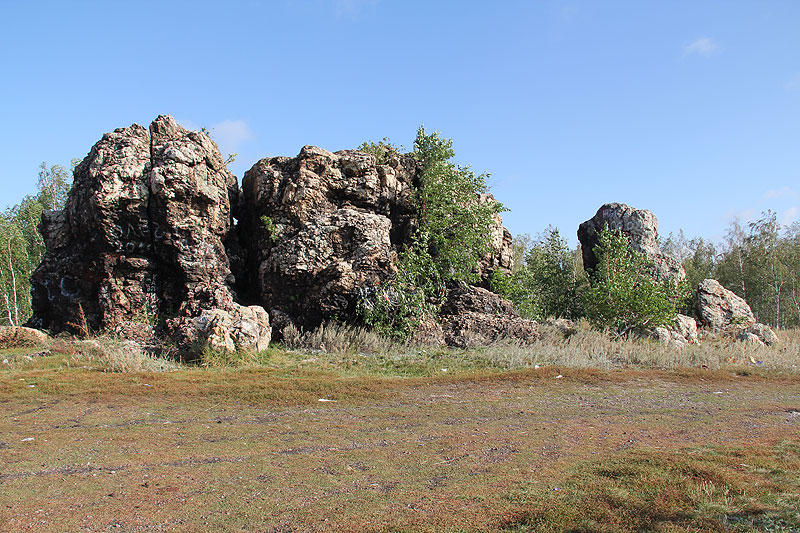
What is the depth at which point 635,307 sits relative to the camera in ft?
54.0

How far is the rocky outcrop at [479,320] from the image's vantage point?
14938 mm

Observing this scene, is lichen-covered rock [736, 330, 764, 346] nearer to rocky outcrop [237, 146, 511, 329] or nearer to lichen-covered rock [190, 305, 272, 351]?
rocky outcrop [237, 146, 511, 329]

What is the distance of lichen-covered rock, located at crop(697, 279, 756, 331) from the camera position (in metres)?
19.0

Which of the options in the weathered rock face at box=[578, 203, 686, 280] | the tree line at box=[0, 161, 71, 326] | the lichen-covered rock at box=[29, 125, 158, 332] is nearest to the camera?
the lichen-covered rock at box=[29, 125, 158, 332]

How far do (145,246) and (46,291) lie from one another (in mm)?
3695

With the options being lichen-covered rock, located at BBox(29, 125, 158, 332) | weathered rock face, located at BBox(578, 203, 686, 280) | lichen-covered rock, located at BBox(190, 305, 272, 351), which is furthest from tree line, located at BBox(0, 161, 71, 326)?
weathered rock face, located at BBox(578, 203, 686, 280)

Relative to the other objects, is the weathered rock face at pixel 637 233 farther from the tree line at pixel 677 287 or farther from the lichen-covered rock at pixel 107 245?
the lichen-covered rock at pixel 107 245

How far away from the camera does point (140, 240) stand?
14.6 m

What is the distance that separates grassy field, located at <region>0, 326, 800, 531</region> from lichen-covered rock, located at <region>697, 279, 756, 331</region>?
23.5 feet

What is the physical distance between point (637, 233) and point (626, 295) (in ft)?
14.0

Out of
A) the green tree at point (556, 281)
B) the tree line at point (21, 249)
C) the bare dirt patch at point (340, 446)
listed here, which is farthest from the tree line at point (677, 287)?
the tree line at point (21, 249)

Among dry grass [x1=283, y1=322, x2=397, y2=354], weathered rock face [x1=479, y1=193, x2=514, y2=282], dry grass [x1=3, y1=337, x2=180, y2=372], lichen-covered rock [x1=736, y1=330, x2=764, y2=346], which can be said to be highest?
weathered rock face [x1=479, y1=193, x2=514, y2=282]

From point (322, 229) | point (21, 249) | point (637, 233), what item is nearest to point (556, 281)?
point (637, 233)

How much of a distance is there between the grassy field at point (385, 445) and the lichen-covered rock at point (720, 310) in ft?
23.5
